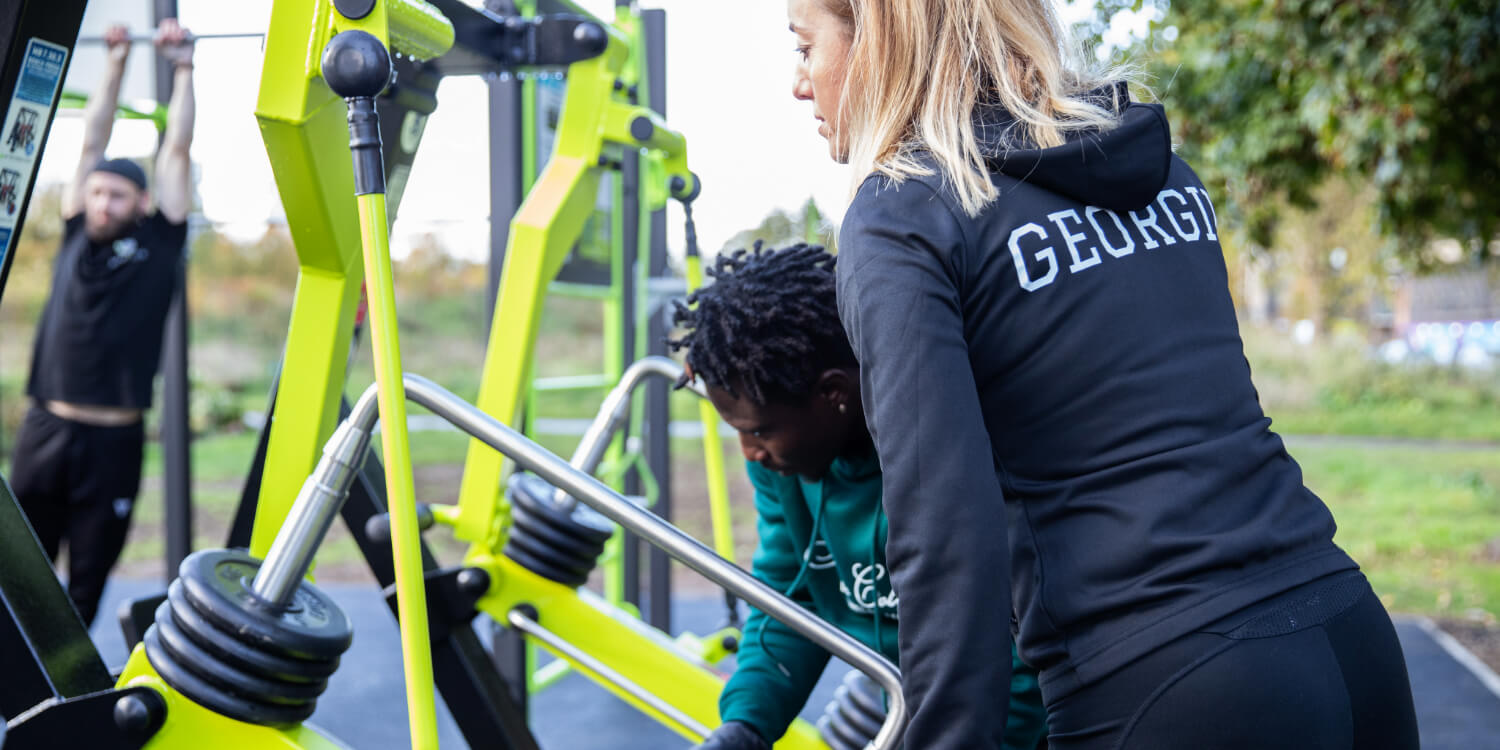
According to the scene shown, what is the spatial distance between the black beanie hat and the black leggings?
345 cm

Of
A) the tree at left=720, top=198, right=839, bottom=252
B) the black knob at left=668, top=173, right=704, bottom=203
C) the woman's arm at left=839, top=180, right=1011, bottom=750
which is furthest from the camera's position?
the tree at left=720, top=198, right=839, bottom=252

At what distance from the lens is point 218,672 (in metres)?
1.61

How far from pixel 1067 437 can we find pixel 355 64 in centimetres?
88

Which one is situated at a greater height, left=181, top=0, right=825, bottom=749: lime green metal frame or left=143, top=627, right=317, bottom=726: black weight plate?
left=181, top=0, right=825, bottom=749: lime green metal frame

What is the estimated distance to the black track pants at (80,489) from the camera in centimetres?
352

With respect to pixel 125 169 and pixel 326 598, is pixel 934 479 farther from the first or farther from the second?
pixel 125 169

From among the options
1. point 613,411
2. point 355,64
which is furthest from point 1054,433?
point 613,411

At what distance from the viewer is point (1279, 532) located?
102cm

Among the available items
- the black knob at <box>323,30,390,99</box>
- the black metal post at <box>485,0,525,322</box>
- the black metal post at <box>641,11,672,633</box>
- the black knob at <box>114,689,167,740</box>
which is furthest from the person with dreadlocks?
the black metal post at <box>641,11,672,633</box>

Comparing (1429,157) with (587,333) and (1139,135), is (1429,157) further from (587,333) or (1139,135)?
(587,333)

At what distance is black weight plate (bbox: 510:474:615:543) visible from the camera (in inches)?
105

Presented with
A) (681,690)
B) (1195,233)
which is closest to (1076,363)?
(1195,233)

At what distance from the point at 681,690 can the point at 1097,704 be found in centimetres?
158

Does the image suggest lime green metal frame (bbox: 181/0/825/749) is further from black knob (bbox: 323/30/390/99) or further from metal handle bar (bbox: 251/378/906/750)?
metal handle bar (bbox: 251/378/906/750)
